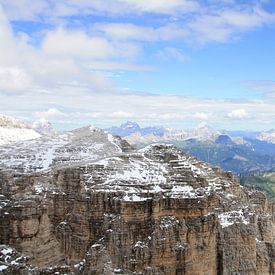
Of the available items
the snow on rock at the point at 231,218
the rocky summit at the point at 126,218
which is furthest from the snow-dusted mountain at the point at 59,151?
the snow on rock at the point at 231,218

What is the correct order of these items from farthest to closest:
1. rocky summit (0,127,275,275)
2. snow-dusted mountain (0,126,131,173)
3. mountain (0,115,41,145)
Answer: mountain (0,115,41,145)
snow-dusted mountain (0,126,131,173)
rocky summit (0,127,275,275)

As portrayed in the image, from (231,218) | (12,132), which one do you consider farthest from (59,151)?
(12,132)

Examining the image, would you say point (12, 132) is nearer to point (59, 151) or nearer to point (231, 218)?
point (59, 151)

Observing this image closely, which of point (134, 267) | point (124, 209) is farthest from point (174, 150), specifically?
point (134, 267)

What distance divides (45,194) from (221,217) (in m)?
18.5

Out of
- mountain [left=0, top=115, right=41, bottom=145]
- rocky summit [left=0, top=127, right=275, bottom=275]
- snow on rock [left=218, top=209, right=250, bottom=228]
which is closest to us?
rocky summit [left=0, top=127, right=275, bottom=275]

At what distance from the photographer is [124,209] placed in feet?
152

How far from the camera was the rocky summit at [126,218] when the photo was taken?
44.8m

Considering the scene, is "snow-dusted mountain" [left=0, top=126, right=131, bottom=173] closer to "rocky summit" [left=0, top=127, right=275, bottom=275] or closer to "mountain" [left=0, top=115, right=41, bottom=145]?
"rocky summit" [left=0, top=127, right=275, bottom=275]

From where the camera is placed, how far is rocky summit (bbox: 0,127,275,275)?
44.8 m

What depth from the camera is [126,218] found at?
4634cm

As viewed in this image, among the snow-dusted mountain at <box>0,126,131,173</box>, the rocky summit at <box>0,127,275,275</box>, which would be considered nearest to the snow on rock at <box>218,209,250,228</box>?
the rocky summit at <box>0,127,275,275</box>

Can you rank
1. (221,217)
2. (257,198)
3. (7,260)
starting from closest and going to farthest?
1. (7,260)
2. (221,217)
3. (257,198)

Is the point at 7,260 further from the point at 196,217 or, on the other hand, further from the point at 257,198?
the point at 257,198
